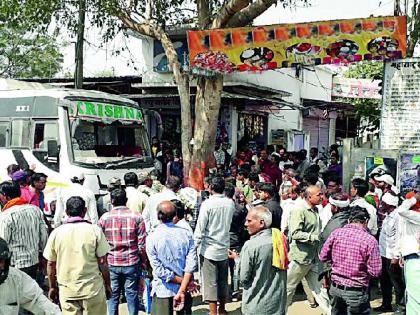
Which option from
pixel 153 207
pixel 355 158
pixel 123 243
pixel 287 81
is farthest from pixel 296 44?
pixel 287 81

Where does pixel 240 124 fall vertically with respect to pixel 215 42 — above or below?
below

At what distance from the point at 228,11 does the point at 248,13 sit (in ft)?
1.46

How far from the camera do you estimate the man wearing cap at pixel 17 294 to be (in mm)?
3114

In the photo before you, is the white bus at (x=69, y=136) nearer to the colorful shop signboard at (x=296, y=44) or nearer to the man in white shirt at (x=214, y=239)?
the colorful shop signboard at (x=296, y=44)

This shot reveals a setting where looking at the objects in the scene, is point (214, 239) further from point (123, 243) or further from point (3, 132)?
point (3, 132)

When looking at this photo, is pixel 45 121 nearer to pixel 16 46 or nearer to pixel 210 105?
pixel 210 105

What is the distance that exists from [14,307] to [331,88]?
26.0 m

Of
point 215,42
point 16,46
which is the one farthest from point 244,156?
point 16,46

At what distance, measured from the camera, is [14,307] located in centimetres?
321

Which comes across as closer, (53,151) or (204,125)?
(53,151)

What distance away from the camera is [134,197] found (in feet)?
24.6


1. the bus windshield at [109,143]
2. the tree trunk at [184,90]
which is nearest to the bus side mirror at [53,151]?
the bus windshield at [109,143]

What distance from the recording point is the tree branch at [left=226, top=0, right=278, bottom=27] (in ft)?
36.3

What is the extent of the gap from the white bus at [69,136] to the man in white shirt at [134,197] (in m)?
2.73
